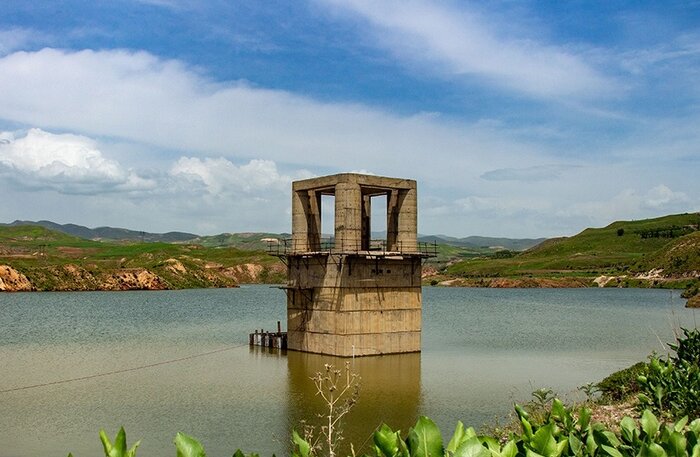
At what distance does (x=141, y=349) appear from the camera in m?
44.0

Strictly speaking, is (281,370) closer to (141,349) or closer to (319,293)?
(319,293)

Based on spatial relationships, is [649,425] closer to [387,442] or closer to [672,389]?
[387,442]

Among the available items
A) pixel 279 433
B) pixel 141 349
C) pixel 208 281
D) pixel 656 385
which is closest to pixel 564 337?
pixel 141 349

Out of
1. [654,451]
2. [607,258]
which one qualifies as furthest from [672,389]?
[607,258]

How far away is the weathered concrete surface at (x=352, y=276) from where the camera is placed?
37.1 meters

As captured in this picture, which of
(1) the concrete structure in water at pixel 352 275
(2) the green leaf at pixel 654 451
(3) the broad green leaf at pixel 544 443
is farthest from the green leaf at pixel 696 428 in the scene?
(1) the concrete structure in water at pixel 352 275

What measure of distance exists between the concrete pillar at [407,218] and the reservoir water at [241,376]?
664cm

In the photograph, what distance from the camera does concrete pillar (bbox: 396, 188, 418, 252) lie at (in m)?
40.0

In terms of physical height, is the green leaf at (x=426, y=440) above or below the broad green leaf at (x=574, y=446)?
above

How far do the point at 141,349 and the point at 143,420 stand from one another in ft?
66.8

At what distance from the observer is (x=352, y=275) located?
122 feet

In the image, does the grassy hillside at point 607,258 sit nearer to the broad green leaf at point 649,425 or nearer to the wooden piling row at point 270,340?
the wooden piling row at point 270,340

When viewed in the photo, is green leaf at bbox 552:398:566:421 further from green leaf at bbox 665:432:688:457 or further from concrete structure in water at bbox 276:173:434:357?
concrete structure in water at bbox 276:173:434:357

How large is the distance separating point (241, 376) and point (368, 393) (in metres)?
7.56
